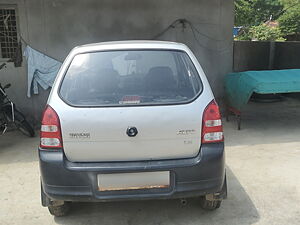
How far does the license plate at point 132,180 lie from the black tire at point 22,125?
3777mm

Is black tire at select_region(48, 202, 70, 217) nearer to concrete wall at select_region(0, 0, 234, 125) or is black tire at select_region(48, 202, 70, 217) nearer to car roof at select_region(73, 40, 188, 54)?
car roof at select_region(73, 40, 188, 54)

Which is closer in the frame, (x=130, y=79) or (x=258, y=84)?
(x=130, y=79)

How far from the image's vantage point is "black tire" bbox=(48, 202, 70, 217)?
311 cm

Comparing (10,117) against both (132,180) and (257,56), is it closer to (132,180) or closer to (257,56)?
(132,180)

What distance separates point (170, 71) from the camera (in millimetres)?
3012

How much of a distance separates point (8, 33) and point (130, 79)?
4.46m

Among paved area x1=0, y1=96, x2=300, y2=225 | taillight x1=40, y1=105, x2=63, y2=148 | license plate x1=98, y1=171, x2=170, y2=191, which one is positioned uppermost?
taillight x1=40, y1=105, x2=63, y2=148

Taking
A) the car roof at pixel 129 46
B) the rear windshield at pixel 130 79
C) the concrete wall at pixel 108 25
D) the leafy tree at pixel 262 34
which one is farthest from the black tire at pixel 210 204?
the leafy tree at pixel 262 34

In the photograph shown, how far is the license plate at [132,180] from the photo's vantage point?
2.62 metres

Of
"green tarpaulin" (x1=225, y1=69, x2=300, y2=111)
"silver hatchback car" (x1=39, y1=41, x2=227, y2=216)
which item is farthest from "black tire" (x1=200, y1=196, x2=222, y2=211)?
"green tarpaulin" (x1=225, y1=69, x2=300, y2=111)

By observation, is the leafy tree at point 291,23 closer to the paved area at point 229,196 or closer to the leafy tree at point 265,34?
the leafy tree at point 265,34

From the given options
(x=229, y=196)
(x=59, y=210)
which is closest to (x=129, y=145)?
(x=59, y=210)

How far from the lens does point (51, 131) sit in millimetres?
2678

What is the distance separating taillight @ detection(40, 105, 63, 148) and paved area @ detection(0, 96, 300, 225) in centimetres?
88
